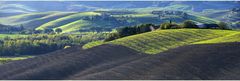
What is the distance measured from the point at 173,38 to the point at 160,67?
35065mm

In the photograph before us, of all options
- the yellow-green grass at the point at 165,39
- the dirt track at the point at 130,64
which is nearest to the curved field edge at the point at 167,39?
the yellow-green grass at the point at 165,39

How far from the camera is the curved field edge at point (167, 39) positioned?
92562mm

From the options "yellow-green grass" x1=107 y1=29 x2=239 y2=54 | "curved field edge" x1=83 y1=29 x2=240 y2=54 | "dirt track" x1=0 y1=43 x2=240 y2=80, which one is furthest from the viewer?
"yellow-green grass" x1=107 y1=29 x2=239 y2=54

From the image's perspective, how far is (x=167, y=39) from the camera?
101 meters

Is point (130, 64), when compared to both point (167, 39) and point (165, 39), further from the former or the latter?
point (165, 39)

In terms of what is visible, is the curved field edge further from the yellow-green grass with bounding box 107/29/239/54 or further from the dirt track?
the dirt track

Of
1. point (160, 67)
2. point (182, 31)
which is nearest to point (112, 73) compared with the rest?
point (160, 67)

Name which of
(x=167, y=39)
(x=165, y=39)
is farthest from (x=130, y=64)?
(x=165, y=39)

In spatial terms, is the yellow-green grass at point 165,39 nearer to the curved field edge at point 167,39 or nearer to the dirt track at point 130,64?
the curved field edge at point 167,39

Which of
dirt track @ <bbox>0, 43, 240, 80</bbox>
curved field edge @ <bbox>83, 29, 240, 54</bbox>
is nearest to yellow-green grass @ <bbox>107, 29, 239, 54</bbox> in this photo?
curved field edge @ <bbox>83, 29, 240, 54</bbox>

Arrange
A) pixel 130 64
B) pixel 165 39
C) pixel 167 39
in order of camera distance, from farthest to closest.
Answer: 1. pixel 165 39
2. pixel 167 39
3. pixel 130 64

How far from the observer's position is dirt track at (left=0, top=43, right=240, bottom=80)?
6241cm

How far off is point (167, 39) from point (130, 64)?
29.2 meters

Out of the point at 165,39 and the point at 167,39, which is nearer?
the point at 167,39
